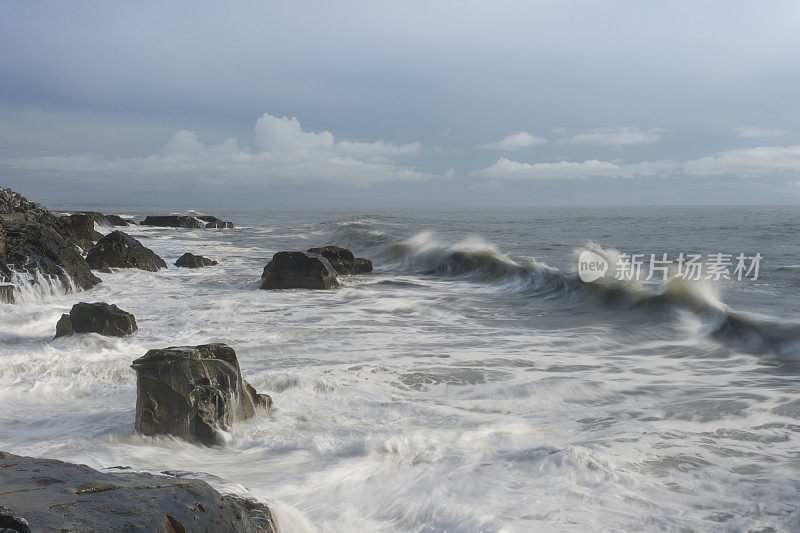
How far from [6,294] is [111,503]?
8081 millimetres

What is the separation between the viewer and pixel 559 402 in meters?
5.10

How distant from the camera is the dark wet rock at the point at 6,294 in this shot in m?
8.38

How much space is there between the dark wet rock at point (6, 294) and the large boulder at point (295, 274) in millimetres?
4229

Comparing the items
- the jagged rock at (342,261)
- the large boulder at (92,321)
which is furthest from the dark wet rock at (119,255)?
the large boulder at (92,321)

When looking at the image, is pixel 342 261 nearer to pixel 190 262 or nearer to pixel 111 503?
pixel 190 262

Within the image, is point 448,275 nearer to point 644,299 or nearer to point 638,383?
point 644,299

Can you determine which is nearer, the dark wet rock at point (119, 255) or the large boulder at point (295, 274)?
the large boulder at point (295, 274)

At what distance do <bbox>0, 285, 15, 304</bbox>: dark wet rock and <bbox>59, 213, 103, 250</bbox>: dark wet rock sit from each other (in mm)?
8235

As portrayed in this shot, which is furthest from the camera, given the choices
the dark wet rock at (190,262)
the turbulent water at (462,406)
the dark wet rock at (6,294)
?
the dark wet rock at (190,262)

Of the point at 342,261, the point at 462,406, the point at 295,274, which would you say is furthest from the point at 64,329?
the point at 342,261

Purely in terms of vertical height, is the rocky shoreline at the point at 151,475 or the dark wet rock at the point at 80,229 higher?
the dark wet rock at the point at 80,229

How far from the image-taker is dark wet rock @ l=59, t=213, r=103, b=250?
1667 centimetres

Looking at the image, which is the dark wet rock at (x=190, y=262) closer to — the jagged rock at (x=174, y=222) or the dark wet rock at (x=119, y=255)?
the dark wet rock at (x=119, y=255)

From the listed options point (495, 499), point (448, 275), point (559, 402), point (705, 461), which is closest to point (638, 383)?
point (559, 402)
